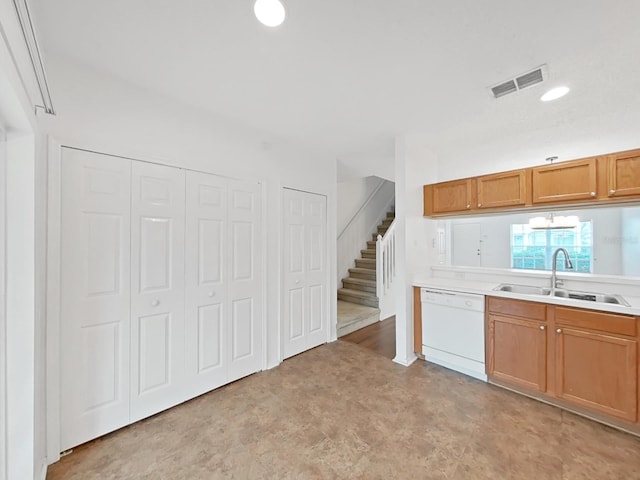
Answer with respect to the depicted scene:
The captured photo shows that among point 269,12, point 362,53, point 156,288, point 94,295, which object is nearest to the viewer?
point 269,12

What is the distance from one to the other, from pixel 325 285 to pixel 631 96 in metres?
3.20

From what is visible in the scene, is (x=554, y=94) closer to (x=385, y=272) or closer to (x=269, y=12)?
(x=269, y=12)

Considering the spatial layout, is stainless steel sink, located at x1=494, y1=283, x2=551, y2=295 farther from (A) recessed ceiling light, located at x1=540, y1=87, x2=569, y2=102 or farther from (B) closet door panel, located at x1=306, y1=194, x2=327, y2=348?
(B) closet door panel, located at x1=306, y1=194, x2=327, y2=348

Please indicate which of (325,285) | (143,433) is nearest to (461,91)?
(325,285)

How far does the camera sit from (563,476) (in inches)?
56.0

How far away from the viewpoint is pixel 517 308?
86.7 inches

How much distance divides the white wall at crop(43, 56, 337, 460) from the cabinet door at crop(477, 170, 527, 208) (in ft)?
5.45

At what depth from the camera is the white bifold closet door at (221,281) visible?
2127mm

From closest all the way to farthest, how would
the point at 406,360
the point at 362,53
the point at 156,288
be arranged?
1. the point at 362,53
2. the point at 156,288
3. the point at 406,360

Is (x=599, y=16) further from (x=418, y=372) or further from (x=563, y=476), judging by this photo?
(x=418, y=372)

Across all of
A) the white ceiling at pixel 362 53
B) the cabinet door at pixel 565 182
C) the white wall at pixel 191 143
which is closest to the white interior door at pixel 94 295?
the white wall at pixel 191 143

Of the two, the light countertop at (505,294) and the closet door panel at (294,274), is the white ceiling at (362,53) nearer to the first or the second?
the closet door panel at (294,274)

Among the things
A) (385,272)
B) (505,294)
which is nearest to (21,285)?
(505,294)

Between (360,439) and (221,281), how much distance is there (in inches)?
63.6
